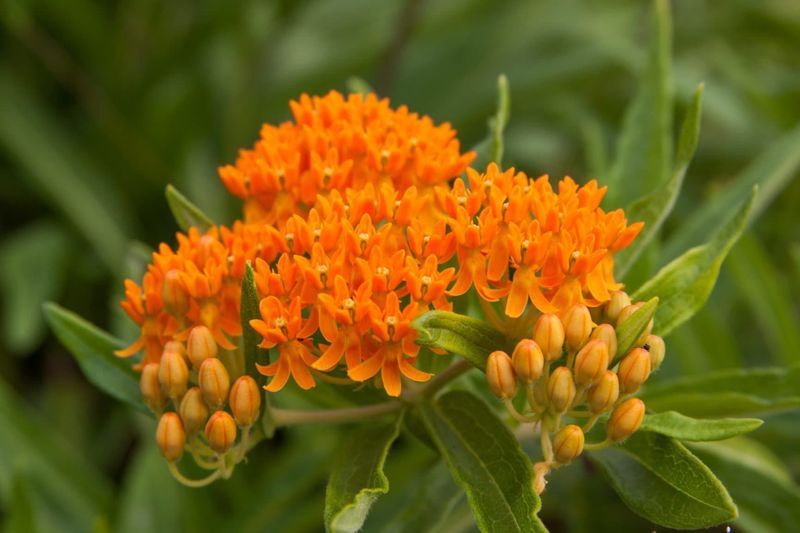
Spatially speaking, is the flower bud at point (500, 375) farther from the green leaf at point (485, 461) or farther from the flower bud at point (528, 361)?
the green leaf at point (485, 461)

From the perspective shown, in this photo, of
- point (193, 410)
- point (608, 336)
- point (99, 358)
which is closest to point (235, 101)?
point (99, 358)

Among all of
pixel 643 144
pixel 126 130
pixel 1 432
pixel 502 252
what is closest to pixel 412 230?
pixel 502 252

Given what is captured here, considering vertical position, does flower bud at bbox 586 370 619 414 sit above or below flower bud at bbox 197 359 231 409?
below

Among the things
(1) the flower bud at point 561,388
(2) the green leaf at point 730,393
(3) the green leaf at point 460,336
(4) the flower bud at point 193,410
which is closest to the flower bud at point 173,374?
(4) the flower bud at point 193,410

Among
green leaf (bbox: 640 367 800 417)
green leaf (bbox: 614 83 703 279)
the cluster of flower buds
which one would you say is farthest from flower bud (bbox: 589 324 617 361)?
green leaf (bbox: 640 367 800 417)

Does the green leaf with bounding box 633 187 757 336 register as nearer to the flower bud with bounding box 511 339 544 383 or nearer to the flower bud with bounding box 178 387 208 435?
the flower bud with bounding box 511 339 544 383

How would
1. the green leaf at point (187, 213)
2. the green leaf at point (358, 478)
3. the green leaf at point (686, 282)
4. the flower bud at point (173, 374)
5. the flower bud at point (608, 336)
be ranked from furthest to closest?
the green leaf at point (187, 213), the green leaf at point (686, 282), the flower bud at point (173, 374), the flower bud at point (608, 336), the green leaf at point (358, 478)
